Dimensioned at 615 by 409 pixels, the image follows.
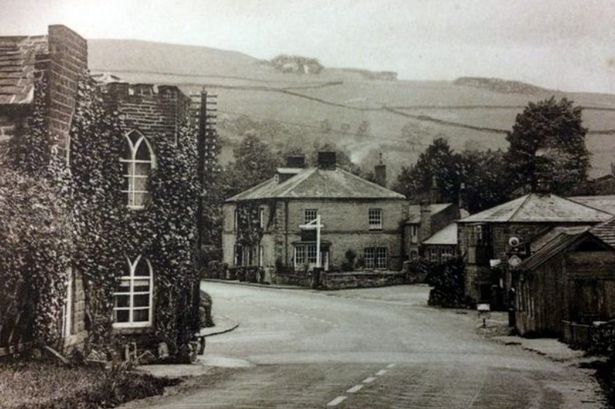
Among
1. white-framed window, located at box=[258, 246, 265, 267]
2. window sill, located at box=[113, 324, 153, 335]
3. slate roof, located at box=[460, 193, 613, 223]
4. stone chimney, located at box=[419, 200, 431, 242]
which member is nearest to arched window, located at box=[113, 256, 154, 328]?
window sill, located at box=[113, 324, 153, 335]

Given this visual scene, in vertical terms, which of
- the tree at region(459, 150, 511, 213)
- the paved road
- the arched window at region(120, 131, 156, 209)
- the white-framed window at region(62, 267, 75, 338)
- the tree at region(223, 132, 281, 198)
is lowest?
the paved road

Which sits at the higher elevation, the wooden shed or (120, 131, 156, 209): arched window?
(120, 131, 156, 209): arched window

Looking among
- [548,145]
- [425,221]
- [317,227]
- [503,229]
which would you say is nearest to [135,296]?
[548,145]

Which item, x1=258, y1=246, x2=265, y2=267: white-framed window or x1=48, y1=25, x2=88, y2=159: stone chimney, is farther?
x1=258, y1=246, x2=265, y2=267: white-framed window

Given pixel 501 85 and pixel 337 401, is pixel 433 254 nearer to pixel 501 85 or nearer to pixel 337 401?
pixel 501 85

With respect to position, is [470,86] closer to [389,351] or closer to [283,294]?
[389,351]

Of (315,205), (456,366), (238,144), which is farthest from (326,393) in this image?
(315,205)

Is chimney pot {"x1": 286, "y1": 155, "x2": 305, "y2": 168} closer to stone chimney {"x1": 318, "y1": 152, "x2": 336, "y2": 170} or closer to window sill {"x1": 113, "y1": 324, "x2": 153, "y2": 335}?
stone chimney {"x1": 318, "y1": 152, "x2": 336, "y2": 170}

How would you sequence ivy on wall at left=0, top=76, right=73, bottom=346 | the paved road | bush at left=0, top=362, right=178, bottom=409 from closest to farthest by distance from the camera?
bush at left=0, top=362, right=178, bottom=409
the paved road
ivy on wall at left=0, top=76, right=73, bottom=346
